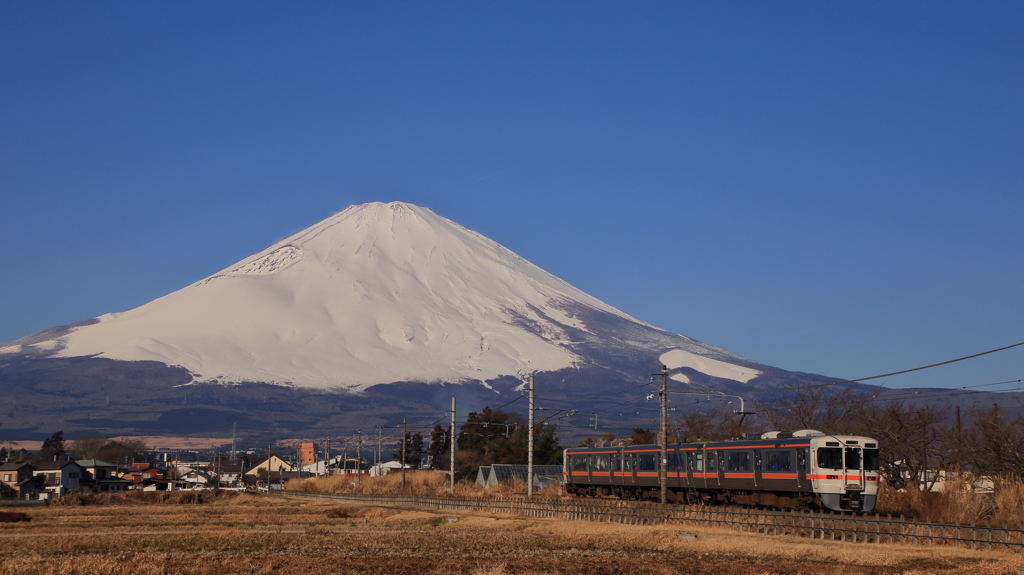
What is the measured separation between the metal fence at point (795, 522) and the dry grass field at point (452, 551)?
0.72m

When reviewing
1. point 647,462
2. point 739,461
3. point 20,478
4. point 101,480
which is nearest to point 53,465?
point 101,480

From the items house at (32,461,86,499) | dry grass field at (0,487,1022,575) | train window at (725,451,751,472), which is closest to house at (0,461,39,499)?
house at (32,461,86,499)

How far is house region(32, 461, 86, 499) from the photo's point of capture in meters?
93.5

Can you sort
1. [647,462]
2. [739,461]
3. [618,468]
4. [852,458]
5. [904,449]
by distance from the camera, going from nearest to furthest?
[852,458]
[739,461]
[647,462]
[618,468]
[904,449]

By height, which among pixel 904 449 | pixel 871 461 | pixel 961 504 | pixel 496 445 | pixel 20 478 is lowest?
pixel 20 478

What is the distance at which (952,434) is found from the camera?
59.0m

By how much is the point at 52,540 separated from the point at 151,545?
4.04 meters

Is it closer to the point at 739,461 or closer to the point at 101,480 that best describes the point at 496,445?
the point at 101,480

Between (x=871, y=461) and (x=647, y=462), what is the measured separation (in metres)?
12.5

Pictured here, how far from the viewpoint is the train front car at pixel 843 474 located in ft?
108

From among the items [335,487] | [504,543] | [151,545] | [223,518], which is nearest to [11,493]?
[335,487]

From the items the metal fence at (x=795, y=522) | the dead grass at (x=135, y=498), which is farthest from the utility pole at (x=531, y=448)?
the dead grass at (x=135, y=498)

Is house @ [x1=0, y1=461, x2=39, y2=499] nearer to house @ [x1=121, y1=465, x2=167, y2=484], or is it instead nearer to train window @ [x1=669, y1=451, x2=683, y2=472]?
house @ [x1=121, y1=465, x2=167, y2=484]

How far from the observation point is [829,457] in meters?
33.2
